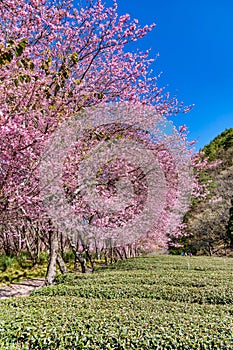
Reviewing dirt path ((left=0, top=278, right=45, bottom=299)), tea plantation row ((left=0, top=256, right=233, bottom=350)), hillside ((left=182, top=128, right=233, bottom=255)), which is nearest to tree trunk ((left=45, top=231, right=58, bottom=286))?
dirt path ((left=0, top=278, right=45, bottom=299))

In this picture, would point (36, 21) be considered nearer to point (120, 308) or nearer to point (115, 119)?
point (115, 119)

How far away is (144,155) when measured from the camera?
8.95m

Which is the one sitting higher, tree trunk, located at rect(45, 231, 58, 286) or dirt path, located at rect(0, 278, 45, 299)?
tree trunk, located at rect(45, 231, 58, 286)

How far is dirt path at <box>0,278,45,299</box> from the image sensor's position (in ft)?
34.1

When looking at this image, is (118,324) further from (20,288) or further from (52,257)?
(20,288)

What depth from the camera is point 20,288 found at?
11430mm

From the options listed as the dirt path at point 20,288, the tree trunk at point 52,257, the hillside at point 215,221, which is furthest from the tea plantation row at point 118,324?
the hillside at point 215,221

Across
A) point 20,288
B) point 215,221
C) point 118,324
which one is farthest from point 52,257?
point 215,221

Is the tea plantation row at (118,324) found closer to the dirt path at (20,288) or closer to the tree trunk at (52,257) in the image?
the tree trunk at (52,257)

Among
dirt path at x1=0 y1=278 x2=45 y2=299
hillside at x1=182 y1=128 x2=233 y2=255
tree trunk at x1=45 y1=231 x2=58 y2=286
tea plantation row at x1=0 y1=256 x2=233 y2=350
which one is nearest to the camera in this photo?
tea plantation row at x1=0 y1=256 x2=233 y2=350

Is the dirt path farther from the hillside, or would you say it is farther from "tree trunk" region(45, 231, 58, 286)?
the hillside

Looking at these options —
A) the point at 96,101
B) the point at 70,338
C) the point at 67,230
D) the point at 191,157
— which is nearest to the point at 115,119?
the point at 96,101

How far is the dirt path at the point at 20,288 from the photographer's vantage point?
10.4 meters

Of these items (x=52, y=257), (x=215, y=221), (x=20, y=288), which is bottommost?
(x=20, y=288)
